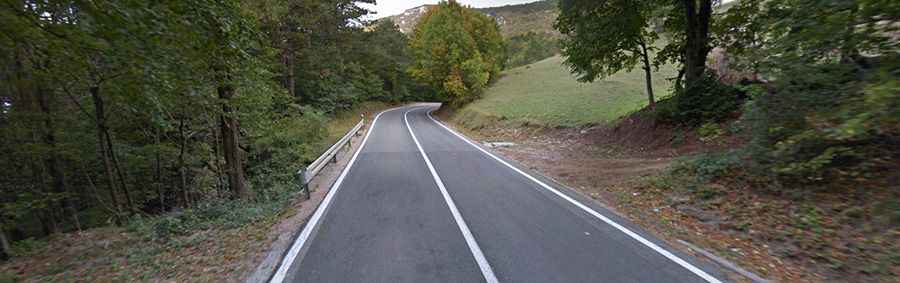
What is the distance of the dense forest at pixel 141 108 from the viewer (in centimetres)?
378

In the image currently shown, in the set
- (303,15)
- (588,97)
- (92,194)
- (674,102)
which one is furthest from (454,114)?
(92,194)

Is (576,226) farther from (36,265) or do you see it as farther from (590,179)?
(36,265)

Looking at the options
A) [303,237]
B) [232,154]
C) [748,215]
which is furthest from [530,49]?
[303,237]

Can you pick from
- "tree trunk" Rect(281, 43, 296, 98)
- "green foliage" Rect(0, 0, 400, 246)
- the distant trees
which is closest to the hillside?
the distant trees

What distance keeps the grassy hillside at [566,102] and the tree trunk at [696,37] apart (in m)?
2.41

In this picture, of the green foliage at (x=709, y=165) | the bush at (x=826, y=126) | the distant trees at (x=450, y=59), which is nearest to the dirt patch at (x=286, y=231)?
the bush at (x=826, y=126)

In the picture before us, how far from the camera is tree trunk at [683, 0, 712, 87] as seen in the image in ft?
31.4

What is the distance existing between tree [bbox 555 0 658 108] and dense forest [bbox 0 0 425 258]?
977 cm

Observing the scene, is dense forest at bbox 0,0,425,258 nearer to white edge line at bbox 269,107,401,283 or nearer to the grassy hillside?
white edge line at bbox 269,107,401,283

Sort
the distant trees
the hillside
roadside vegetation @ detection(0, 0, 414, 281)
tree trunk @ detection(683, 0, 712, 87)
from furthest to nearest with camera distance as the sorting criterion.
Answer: the hillside, the distant trees, tree trunk @ detection(683, 0, 712, 87), roadside vegetation @ detection(0, 0, 414, 281)

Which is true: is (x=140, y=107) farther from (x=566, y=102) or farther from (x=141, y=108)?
(x=566, y=102)

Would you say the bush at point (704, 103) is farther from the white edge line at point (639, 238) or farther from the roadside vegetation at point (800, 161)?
the white edge line at point (639, 238)

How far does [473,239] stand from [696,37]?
10.0 metres

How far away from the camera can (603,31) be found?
1123cm
